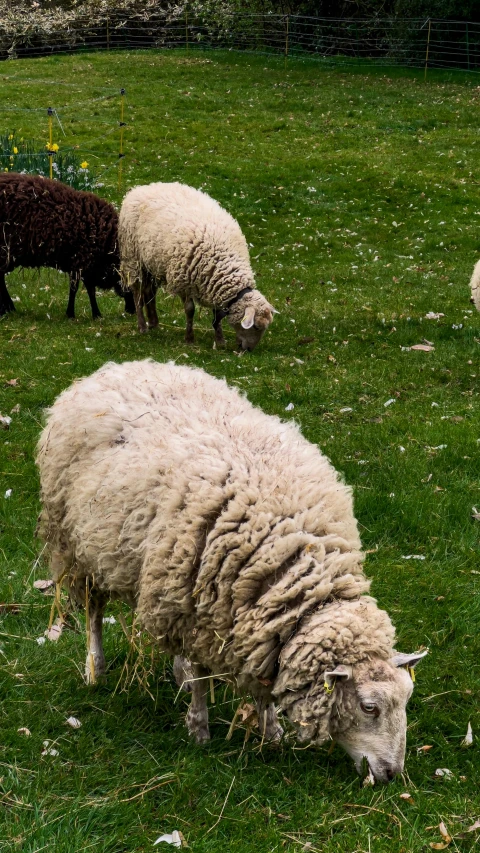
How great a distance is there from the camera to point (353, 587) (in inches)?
136

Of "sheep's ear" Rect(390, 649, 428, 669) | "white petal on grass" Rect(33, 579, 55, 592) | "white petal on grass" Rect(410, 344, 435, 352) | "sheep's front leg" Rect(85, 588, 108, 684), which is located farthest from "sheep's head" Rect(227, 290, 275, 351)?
"sheep's ear" Rect(390, 649, 428, 669)

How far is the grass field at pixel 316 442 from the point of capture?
341 centimetres

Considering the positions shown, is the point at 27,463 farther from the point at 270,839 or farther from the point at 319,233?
the point at 319,233

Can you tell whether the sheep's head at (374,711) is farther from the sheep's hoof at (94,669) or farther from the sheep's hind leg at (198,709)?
the sheep's hoof at (94,669)

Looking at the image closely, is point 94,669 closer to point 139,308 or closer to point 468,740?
point 468,740

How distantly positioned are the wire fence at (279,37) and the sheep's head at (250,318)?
2411cm

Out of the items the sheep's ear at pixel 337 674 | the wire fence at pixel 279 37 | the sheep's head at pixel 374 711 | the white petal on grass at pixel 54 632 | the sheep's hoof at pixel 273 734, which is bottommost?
the white petal on grass at pixel 54 632

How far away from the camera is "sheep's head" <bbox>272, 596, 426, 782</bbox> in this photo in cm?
326

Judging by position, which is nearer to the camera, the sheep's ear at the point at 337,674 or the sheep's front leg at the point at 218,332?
the sheep's ear at the point at 337,674

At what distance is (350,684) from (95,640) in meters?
1.76

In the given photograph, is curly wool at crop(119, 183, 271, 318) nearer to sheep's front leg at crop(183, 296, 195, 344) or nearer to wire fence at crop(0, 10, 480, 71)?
sheep's front leg at crop(183, 296, 195, 344)

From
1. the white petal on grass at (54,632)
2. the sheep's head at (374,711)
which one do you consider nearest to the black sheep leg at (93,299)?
the white petal on grass at (54,632)

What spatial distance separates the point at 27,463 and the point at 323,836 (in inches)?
170

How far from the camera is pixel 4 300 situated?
11.7m
